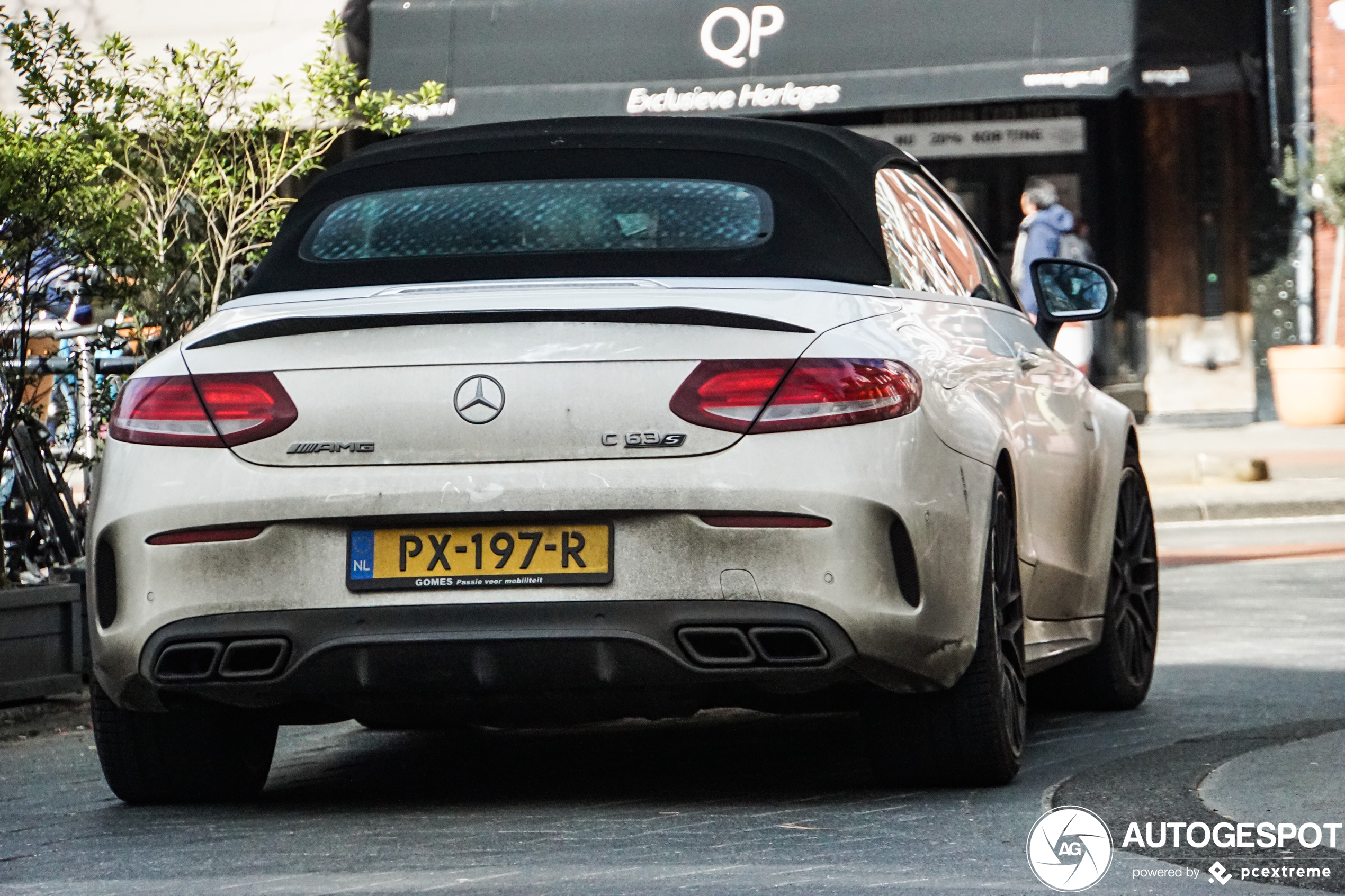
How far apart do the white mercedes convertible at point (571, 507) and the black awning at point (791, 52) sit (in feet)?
45.0

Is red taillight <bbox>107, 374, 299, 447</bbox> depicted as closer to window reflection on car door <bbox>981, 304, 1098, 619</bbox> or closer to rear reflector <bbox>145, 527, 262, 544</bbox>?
rear reflector <bbox>145, 527, 262, 544</bbox>

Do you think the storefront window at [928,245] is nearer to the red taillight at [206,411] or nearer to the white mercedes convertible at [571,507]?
the white mercedes convertible at [571,507]

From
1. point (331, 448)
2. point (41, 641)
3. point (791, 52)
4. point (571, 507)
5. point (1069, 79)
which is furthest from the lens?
point (791, 52)

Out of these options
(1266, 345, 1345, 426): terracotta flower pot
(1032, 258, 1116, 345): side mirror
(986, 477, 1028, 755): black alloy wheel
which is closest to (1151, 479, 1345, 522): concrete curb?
(1266, 345, 1345, 426): terracotta flower pot

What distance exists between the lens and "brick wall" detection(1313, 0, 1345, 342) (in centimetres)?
1973

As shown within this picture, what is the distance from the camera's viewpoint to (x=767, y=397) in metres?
4.75

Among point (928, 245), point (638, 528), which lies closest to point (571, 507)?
point (638, 528)

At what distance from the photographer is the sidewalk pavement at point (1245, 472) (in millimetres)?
14898

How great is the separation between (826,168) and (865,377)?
0.92 metres

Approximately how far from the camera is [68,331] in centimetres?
902

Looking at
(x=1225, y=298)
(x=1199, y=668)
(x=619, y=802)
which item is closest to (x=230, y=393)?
(x=619, y=802)

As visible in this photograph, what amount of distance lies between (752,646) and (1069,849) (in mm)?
731

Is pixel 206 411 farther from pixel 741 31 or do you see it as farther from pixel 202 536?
pixel 741 31

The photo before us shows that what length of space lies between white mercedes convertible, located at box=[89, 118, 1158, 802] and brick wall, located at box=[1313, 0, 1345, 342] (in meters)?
15.1
